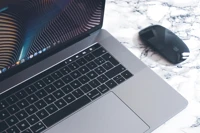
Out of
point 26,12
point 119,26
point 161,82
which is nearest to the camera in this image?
point 26,12

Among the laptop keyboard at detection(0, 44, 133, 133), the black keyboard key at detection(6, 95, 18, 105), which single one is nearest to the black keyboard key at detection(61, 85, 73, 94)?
the laptop keyboard at detection(0, 44, 133, 133)

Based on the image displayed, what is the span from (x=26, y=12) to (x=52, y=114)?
0.70 feet

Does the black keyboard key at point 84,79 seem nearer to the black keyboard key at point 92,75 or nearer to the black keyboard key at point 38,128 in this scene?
the black keyboard key at point 92,75

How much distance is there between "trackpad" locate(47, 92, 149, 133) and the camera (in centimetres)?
81

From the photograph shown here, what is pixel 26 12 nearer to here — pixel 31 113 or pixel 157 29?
pixel 31 113

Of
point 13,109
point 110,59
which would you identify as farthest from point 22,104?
point 110,59

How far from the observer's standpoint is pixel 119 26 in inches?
40.0

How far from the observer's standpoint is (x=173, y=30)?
1.02m

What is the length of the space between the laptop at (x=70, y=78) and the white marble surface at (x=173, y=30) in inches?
1.0

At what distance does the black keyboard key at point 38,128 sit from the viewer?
2.61 ft

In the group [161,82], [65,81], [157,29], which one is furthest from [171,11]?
[65,81]

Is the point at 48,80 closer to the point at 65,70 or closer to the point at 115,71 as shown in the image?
the point at 65,70

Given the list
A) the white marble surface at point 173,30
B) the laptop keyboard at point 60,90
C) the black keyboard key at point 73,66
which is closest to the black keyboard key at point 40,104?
the laptop keyboard at point 60,90

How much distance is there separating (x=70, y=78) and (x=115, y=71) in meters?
0.10
